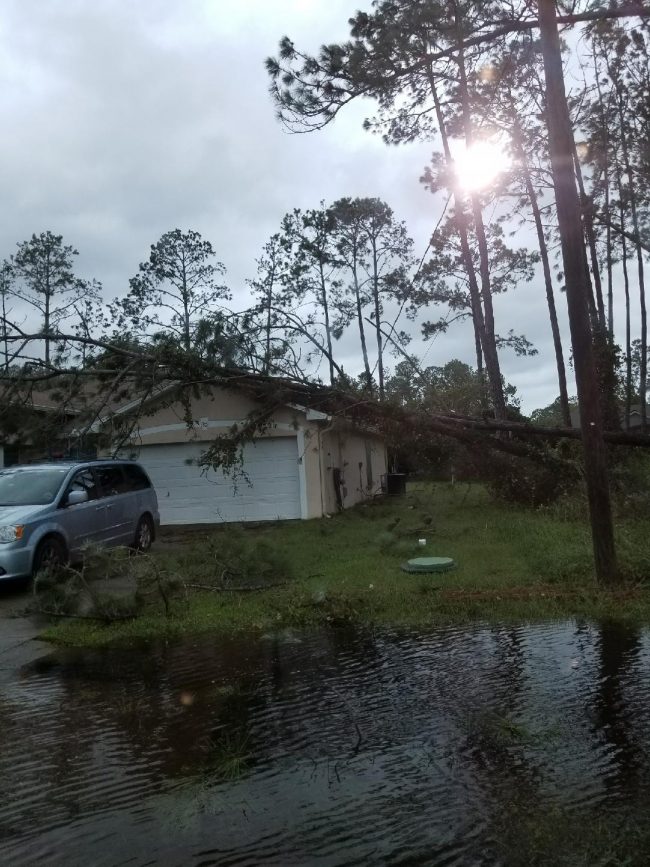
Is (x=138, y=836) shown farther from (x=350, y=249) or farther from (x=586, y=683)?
(x=350, y=249)

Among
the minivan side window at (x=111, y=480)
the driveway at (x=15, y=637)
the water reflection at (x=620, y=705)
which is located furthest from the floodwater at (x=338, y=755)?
the minivan side window at (x=111, y=480)

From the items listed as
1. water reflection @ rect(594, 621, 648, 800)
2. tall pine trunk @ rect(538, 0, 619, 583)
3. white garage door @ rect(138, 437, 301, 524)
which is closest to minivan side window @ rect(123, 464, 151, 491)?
white garage door @ rect(138, 437, 301, 524)

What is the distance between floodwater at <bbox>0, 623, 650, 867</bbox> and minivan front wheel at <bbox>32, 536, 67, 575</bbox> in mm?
3319

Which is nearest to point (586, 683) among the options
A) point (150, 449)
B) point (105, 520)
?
point (105, 520)

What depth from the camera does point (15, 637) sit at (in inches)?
317

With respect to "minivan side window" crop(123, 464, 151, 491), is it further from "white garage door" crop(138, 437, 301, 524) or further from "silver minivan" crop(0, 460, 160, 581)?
"white garage door" crop(138, 437, 301, 524)

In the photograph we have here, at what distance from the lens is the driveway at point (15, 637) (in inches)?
278

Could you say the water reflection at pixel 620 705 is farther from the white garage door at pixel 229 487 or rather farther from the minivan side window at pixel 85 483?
the white garage door at pixel 229 487

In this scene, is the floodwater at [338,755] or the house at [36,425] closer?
the floodwater at [338,755]

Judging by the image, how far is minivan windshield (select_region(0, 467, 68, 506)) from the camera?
11.0 meters

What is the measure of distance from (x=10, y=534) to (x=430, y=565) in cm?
539

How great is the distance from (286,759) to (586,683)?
236 centimetres

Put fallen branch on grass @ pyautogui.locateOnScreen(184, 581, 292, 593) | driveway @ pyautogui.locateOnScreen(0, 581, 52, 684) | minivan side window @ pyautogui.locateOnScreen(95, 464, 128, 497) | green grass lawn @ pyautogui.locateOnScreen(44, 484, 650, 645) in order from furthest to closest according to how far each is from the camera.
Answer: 1. minivan side window @ pyautogui.locateOnScreen(95, 464, 128, 497)
2. fallen branch on grass @ pyautogui.locateOnScreen(184, 581, 292, 593)
3. green grass lawn @ pyautogui.locateOnScreen(44, 484, 650, 645)
4. driveway @ pyautogui.locateOnScreen(0, 581, 52, 684)

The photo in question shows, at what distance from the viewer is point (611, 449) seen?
17484 mm
